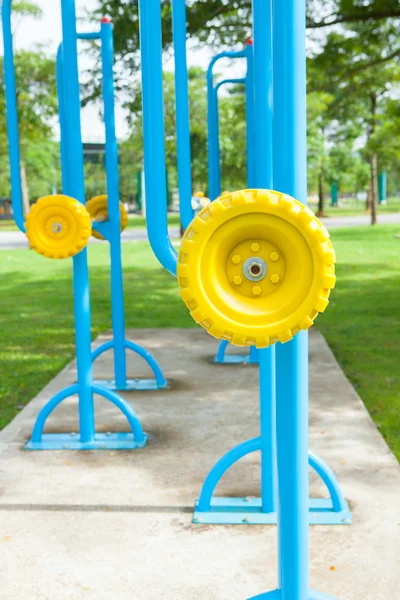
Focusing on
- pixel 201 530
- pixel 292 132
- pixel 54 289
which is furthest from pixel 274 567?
pixel 54 289

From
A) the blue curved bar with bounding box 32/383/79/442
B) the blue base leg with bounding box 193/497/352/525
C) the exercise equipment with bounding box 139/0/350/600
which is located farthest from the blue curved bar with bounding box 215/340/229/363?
the exercise equipment with bounding box 139/0/350/600

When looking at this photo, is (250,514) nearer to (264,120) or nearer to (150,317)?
(264,120)

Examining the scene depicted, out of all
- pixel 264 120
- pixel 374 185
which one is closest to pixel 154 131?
pixel 264 120

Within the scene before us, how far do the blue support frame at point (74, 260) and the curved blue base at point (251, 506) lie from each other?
38.9 inches

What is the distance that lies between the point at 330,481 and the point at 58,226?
1969mm

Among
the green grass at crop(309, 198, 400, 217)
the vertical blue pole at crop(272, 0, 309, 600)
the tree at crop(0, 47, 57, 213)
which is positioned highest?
the tree at crop(0, 47, 57, 213)

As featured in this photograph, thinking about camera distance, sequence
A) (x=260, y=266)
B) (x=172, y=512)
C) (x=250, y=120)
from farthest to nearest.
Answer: (x=250, y=120) < (x=172, y=512) < (x=260, y=266)

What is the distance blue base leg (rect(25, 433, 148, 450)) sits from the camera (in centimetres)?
433

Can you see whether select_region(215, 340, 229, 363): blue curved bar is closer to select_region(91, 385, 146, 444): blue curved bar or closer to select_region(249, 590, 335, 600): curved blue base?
select_region(91, 385, 146, 444): blue curved bar

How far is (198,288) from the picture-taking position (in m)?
1.83

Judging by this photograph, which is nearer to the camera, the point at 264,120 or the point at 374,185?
the point at 264,120

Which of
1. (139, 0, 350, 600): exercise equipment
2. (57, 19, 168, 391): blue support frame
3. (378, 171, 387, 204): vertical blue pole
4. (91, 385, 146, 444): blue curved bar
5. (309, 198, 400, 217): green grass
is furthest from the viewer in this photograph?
(378, 171, 387, 204): vertical blue pole

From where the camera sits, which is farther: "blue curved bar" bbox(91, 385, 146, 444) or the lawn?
the lawn

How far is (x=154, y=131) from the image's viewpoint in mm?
2371
